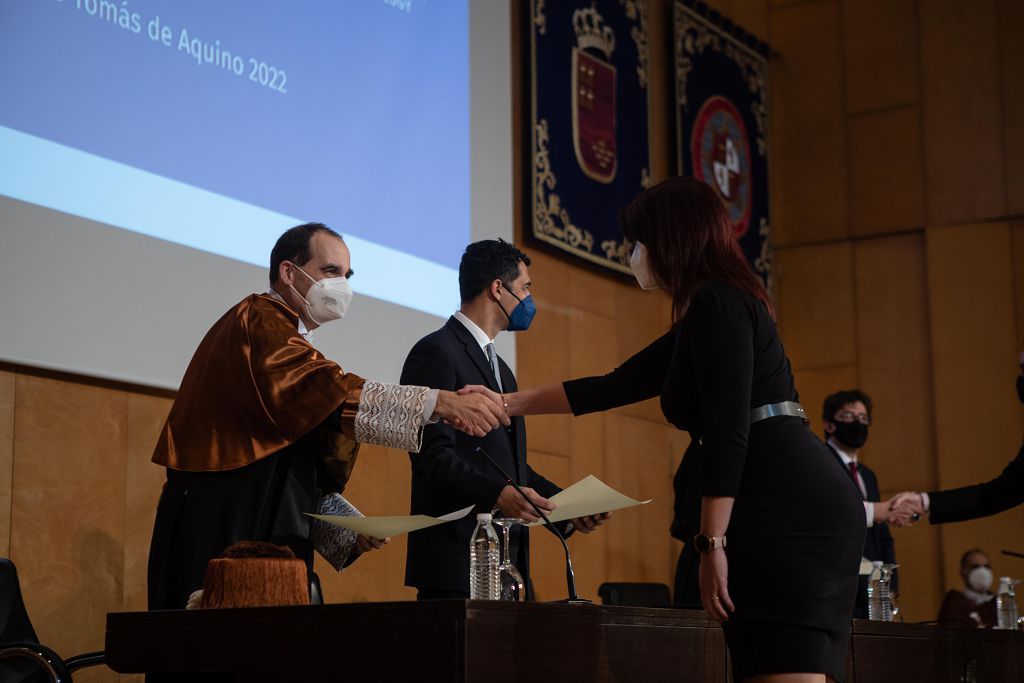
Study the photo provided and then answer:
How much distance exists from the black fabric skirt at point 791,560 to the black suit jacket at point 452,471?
0.94 meters

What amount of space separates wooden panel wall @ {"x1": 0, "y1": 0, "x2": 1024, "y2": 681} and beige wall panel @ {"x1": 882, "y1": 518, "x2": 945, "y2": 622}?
13 mm

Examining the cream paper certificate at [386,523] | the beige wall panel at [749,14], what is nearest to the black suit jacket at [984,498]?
the cream paper certificate at [386,523]

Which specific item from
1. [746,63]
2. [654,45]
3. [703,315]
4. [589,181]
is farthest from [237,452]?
[746,63]

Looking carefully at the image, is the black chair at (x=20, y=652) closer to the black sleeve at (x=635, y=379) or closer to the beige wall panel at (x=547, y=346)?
the black sleeve at (x=635, y=379)

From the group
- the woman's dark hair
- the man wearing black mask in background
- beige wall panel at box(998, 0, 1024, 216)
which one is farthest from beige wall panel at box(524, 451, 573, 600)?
the woman's dark hair

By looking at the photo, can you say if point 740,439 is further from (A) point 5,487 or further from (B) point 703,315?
(A) point 5,487

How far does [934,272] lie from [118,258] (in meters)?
5.24

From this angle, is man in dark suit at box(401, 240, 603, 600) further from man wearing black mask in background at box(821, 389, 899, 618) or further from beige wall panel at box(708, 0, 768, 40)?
beige wall panel at box(708, 0, 768, 40)

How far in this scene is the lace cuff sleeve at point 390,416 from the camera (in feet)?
9.37

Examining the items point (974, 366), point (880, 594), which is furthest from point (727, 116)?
point (880, 594)

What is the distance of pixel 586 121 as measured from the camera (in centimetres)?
671

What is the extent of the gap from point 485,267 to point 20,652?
1.52 meters

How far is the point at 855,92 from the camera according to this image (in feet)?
26.3

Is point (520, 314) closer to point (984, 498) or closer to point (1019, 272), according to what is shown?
point (984, 498)
